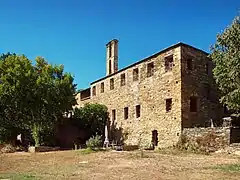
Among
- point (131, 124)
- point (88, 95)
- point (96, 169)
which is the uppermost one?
point (88, 95)

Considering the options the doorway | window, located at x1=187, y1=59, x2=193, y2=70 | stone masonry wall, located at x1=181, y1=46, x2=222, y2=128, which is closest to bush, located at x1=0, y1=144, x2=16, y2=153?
the doorway

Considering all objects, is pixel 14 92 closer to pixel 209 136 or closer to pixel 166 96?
pixel 166 96

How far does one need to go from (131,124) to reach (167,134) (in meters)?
4.98

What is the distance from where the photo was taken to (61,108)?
28.6m

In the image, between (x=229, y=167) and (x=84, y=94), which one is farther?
(x=84, y=94)

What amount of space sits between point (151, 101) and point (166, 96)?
189 cm

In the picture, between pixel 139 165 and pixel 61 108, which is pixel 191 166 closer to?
pixel 139 165

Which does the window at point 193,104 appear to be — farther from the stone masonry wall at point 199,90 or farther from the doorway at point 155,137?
the doorway at point 155,137

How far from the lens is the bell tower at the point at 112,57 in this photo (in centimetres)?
3522

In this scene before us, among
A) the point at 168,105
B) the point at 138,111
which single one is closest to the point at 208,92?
the point at 168,105

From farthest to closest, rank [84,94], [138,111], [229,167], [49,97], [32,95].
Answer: [84,94], [138,111], [49,97], [32,95], [229,167]

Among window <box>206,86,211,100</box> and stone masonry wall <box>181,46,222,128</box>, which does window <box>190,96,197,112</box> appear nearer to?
stone masonry wall <box>181,46,222,128</box>

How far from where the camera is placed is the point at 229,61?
20219 millimetres

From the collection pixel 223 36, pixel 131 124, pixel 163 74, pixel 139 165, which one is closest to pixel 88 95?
pixel 131 124
